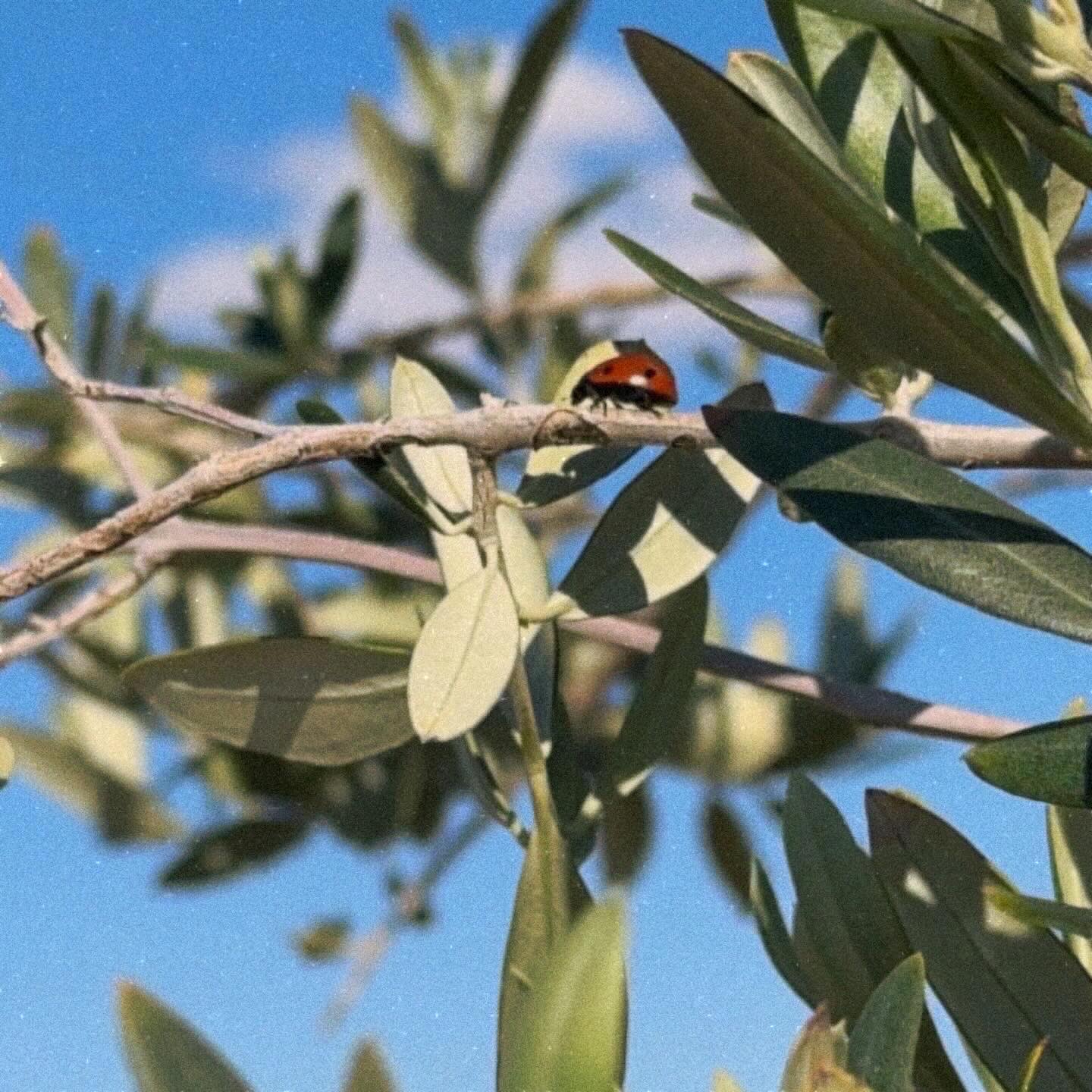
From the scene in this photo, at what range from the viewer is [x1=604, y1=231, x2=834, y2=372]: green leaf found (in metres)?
0.59

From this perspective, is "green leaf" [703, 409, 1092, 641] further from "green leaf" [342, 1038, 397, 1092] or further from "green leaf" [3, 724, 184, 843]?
"green leaf" [3, 724, 184, 843]

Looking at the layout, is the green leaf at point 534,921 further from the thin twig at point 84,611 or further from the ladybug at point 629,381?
the thin twig at point 84,611

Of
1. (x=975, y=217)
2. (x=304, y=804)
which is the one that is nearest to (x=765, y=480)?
(x=975, y=217)

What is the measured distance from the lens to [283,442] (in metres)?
0.56

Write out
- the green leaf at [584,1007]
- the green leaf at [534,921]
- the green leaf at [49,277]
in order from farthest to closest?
the green leaf at [49,277] → the green leaf at [534,921] → the green leaf at [584,1007]

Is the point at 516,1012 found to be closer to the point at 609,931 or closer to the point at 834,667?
the point at 609,931

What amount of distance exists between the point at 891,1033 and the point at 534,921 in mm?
Answer: 103

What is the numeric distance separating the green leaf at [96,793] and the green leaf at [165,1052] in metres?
1.10

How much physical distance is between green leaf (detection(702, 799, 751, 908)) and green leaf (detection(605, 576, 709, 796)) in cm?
75

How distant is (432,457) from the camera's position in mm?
671

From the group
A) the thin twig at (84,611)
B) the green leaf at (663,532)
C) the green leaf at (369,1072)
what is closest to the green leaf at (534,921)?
the green leaf at (369,1072)

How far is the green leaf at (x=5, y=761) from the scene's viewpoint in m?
0.60

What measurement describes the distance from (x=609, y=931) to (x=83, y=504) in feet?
4.04

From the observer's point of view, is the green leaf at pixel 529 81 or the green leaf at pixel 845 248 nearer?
the green leaf at pixel 845 248
